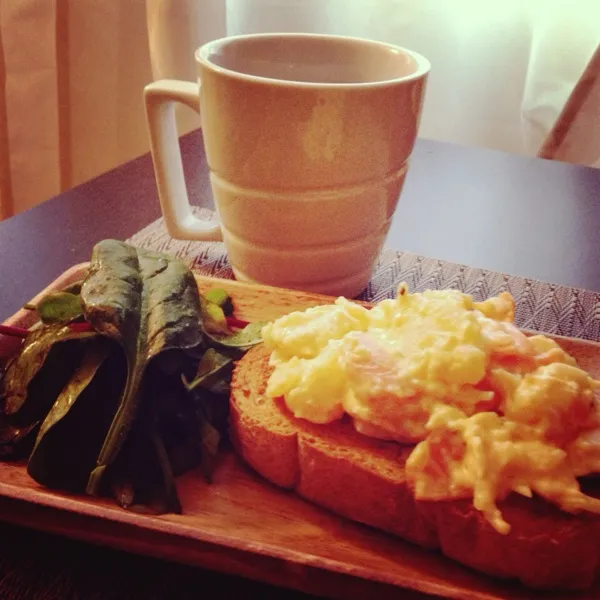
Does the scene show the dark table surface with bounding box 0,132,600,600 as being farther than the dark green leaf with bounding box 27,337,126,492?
Yes

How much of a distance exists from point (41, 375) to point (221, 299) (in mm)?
290

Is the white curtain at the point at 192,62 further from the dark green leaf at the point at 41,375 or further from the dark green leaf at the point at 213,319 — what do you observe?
the dark green leaf at the point at 41,375

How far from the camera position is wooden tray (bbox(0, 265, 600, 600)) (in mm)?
558

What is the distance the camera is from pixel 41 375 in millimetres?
748

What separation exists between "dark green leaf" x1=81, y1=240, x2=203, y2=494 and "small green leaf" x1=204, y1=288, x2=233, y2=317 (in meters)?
0.10

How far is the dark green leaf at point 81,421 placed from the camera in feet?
2.22

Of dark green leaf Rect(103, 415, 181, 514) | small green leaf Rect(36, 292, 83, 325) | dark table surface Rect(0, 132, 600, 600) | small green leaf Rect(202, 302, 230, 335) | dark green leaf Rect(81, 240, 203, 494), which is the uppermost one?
dark green leaf Rect(81, 240, 203, 494)

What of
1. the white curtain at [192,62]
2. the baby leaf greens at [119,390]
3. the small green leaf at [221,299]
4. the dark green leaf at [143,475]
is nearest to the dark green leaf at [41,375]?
the baby leaf greens at [119,390]

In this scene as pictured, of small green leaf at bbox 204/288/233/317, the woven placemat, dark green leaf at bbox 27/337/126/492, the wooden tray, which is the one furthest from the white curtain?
the wooden tray

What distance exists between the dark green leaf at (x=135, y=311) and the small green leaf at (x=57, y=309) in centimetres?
5

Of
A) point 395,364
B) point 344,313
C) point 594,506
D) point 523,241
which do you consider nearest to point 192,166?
point 523,241

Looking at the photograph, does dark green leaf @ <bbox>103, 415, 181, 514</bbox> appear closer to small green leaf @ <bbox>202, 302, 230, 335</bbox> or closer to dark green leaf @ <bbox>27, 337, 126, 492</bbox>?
dark green leaf @ <bbox>27, 337, 126, 492</bbox>

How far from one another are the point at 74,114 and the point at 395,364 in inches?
81.1

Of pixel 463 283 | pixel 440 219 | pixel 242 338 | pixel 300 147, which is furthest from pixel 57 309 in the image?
pixel 440 219
